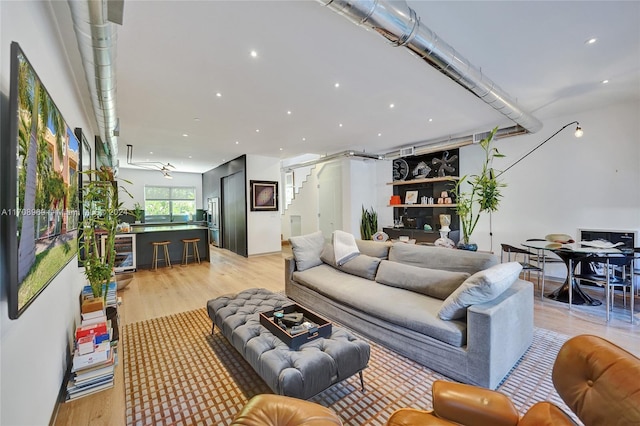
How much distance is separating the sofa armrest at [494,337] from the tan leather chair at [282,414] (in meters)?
1.28

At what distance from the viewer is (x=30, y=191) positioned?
4.31ft

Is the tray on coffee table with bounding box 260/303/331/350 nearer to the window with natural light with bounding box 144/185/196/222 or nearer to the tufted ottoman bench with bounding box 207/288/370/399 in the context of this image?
the tufted ottoman bench with bounding box 207/288/370/399

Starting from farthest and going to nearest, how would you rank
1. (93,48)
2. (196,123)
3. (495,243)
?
1. (495,243)
2. (196,123)
3. (93,48)

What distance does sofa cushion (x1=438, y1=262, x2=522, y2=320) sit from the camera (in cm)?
199

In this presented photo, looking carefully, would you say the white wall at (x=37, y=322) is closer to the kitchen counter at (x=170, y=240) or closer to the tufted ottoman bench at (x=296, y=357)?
the tufted ottoman bench at (x=296, y=357)

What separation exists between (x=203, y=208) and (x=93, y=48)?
10.1m

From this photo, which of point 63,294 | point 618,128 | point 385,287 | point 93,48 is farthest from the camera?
point 618,128

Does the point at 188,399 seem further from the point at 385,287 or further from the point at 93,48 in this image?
the point at 93,48

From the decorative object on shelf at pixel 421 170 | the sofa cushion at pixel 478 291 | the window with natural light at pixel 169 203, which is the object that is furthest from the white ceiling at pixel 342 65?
the window with natural light at pixel 169 203

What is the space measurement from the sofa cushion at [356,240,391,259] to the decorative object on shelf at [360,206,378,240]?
370cm

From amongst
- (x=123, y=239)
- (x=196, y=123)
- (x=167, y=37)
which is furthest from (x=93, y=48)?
(x=123, y=239)

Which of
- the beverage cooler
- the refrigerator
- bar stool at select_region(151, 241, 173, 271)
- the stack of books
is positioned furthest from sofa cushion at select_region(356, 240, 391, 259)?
the refrigerator

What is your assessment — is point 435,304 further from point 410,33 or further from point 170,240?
point 170,240

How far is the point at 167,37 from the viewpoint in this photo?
2344 millimetres
